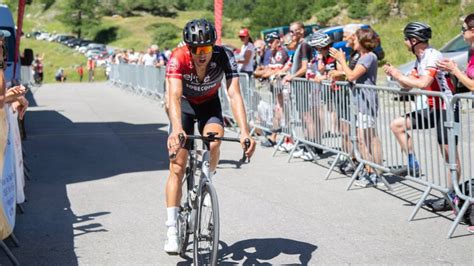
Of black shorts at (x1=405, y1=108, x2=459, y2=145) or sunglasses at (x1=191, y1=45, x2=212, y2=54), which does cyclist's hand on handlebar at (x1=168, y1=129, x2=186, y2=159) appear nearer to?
sunglasses at (x1=191, y1=45, x2=212, y2=54)

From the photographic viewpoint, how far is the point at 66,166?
1150 cm

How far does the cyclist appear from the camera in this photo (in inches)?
221

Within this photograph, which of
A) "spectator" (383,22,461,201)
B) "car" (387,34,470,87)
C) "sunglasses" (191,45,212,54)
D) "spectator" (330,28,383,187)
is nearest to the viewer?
"sunglasses" (191,45,212,54)

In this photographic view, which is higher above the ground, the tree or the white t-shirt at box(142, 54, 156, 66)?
the tree

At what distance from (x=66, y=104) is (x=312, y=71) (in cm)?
1593

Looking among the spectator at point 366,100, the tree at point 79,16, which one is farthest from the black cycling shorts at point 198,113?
the tree at point 79,16

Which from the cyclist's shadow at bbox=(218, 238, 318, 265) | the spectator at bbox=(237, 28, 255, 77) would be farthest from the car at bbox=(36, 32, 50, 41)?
the cyclist's shadow at bbox=(218, 238, 318, 265)

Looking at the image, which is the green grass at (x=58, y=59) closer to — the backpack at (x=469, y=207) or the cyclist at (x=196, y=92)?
the backpack at (x=469, y=207)

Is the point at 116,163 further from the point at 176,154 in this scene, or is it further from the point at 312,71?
the point at 176,154

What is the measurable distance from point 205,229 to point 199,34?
143cm

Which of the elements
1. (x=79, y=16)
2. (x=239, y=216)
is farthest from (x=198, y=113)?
(x=79, y=16)

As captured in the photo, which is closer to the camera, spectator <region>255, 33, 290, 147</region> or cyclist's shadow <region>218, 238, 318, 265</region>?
cyclist's shadow <region>218, 238, 318, 265</region>

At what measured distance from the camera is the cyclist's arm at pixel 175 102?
18.2 ft

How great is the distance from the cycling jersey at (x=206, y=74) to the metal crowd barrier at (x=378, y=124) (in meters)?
2.25
